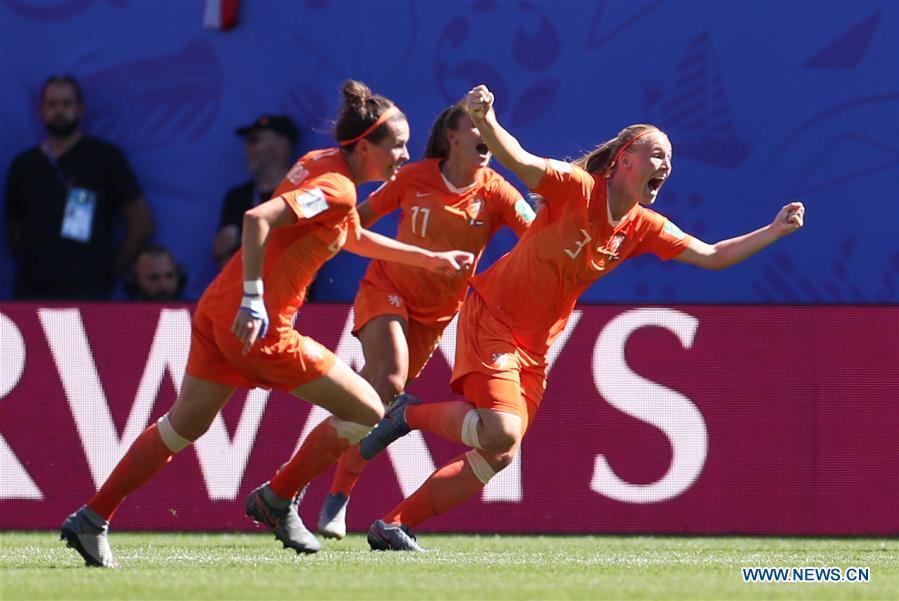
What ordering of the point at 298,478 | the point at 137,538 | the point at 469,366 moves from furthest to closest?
the point at 137,538 → the point at 469,366 → the point at 298,478

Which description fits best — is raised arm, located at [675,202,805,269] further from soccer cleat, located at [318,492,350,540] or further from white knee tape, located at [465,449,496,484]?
soccer cleat, located at [318,492,350,540]

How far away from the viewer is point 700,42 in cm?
1195

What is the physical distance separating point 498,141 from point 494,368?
1.20m

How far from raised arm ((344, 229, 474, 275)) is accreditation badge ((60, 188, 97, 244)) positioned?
4841 mm

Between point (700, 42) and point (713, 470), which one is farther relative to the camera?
point (700, 42)

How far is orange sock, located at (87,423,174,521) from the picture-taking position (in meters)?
6.93

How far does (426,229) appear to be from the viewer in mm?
8406

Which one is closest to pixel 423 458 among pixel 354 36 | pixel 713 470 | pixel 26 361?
pixel 713 470

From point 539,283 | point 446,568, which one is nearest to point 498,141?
point 539,283

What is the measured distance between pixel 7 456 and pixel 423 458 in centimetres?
235

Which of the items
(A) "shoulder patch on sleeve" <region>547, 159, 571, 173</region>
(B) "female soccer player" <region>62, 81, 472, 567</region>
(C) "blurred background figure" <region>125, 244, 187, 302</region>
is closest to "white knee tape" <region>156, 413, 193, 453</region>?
(B) "female soccer player" <region>62, 81, 472, 567</region>

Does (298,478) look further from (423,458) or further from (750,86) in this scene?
(750,86)

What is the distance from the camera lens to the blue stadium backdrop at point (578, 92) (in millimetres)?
11898

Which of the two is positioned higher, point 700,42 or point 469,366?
point 700,42
